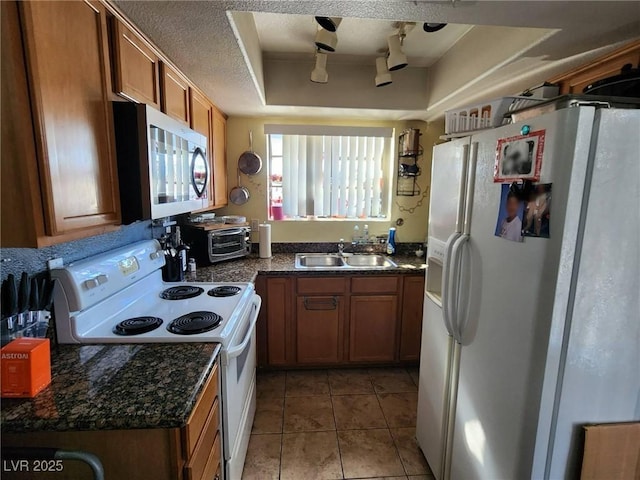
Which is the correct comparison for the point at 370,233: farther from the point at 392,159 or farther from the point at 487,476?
the point at 487,476

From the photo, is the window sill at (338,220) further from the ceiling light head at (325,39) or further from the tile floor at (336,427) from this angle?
the ceiling light head at (325,39)

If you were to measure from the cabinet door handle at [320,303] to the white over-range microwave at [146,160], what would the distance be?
1.39 m

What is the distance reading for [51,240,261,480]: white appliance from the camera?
1.25 meters

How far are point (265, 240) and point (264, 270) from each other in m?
0.45

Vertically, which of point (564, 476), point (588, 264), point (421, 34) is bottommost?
point (564, 476)

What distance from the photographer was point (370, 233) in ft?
10.7

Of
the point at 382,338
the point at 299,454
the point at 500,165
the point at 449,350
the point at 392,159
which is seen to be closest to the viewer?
the point at 500,165

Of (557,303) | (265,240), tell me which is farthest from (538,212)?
(265,240)

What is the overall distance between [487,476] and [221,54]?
217cm

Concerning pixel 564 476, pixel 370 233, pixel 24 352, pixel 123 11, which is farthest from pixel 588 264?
pixel 370 233

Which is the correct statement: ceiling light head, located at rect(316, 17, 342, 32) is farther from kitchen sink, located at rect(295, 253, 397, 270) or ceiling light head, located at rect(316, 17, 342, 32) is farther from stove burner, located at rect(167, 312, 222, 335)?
kitchen sink, located at rect(295, 253, 397, 270)

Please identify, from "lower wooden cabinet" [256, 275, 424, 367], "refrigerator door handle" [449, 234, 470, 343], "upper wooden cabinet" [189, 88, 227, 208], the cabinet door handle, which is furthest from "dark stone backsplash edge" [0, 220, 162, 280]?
"refrigerator door handle" [449, 234, 470, 343]

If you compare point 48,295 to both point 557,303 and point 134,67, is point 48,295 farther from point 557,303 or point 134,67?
point 557,303

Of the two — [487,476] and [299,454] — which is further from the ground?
[487,476]
